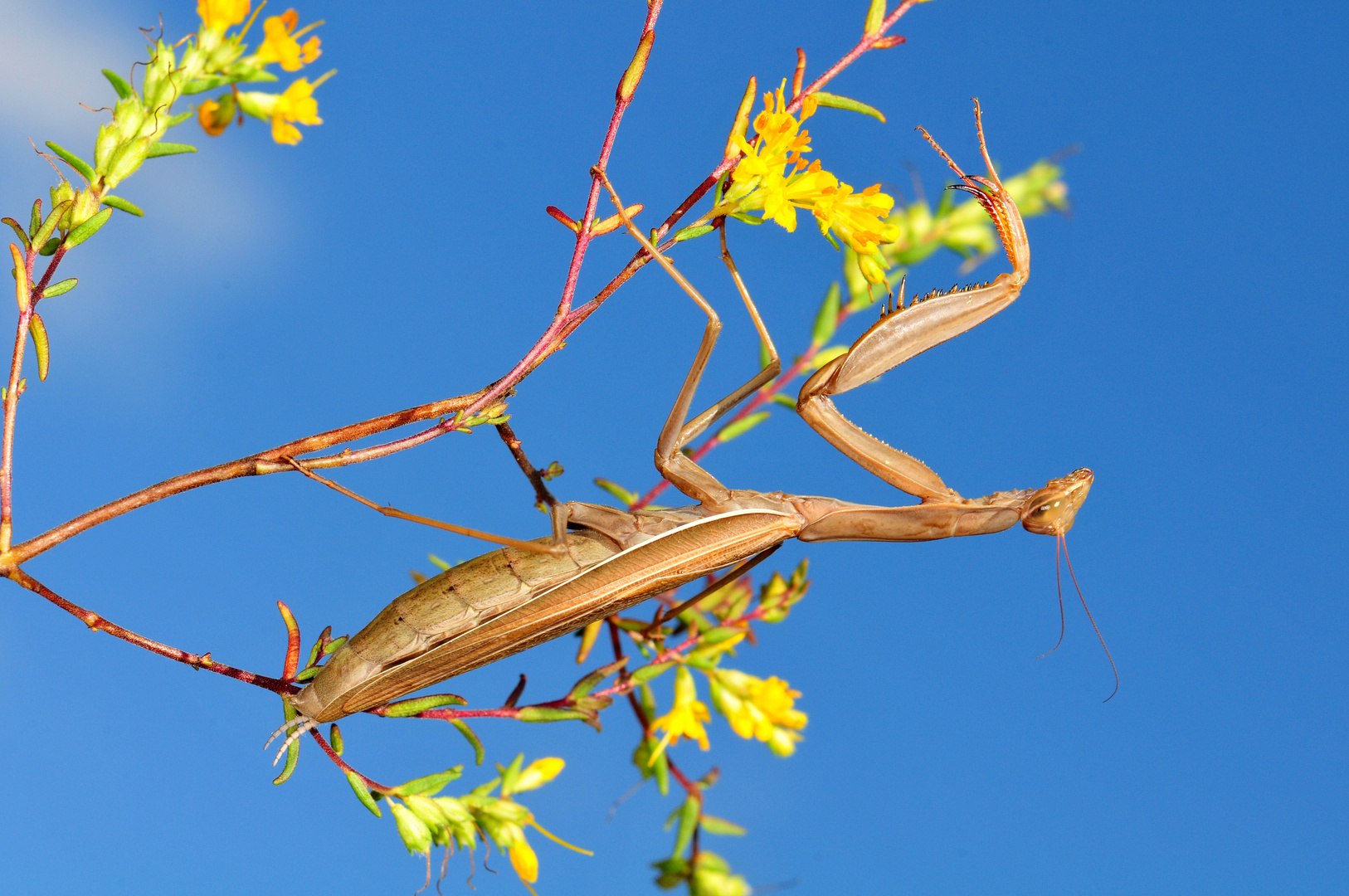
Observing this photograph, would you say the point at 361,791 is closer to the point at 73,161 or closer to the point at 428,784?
the point at 428,784

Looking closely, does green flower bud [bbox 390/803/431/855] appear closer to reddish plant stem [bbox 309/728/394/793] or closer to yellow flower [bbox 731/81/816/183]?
reddish plant stem [bbox 309/728/394/793]

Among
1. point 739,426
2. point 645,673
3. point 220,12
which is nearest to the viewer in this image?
point 220,12

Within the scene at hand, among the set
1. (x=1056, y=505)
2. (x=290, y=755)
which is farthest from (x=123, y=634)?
(x=1056, y=505)

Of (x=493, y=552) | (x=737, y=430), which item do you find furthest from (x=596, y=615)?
(x=737, y=430)

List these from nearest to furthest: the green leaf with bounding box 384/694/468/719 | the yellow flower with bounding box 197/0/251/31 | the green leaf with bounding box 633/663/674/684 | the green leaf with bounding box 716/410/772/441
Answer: the yellow flower with bounding box 197/0/251/31, the green leaf with bounding box 384/694/468/719, the green leaf with bounding box 633/663/674/684, the green leaf with bounding box 716/410/772/441

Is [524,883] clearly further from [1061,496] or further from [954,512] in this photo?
[1061,496]

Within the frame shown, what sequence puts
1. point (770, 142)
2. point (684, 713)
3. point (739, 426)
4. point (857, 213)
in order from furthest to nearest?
point (739, 426), point (684, 713), point (857, 213), point (770, 142)

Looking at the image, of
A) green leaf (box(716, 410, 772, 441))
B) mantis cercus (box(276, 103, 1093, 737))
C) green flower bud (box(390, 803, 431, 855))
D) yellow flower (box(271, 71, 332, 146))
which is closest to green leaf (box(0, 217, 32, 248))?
yellow flower (box(271, 71, 332, 146))
